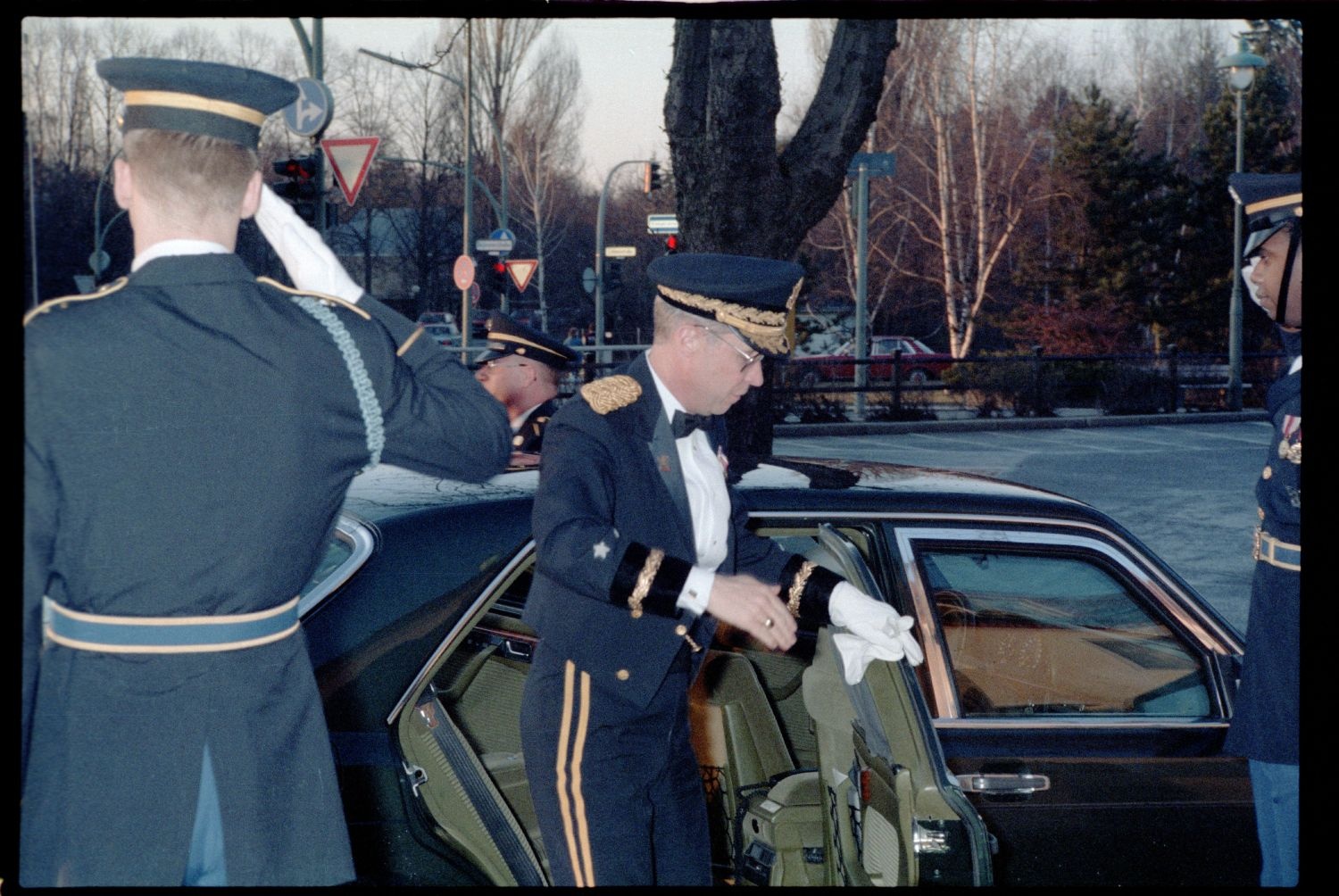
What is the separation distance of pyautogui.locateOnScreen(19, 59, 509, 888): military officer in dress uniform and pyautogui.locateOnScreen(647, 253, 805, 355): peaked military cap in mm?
663

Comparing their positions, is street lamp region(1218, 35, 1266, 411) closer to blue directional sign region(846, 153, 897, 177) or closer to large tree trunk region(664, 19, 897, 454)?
blue directional sign region(846, 153, 897, 177)

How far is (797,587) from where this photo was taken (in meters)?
2.76

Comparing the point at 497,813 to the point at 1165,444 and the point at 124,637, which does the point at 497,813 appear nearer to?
the point at 124,637

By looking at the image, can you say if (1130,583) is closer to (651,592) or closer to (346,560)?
(651,592)

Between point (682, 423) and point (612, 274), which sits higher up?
point (612, 274)

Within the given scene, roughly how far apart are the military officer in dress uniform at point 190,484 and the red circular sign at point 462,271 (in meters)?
1.87

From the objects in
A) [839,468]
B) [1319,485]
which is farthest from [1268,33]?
[839,468]

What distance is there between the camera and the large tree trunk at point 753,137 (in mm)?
6695

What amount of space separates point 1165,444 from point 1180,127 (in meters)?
8.14

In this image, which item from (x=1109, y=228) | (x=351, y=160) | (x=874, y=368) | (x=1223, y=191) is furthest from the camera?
(x=874, y=368)

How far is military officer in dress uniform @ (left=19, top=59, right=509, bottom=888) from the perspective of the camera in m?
2.04

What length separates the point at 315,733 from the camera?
7.52 feet

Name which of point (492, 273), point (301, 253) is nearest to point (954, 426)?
point (492, 273)

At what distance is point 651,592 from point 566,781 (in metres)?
0.42
